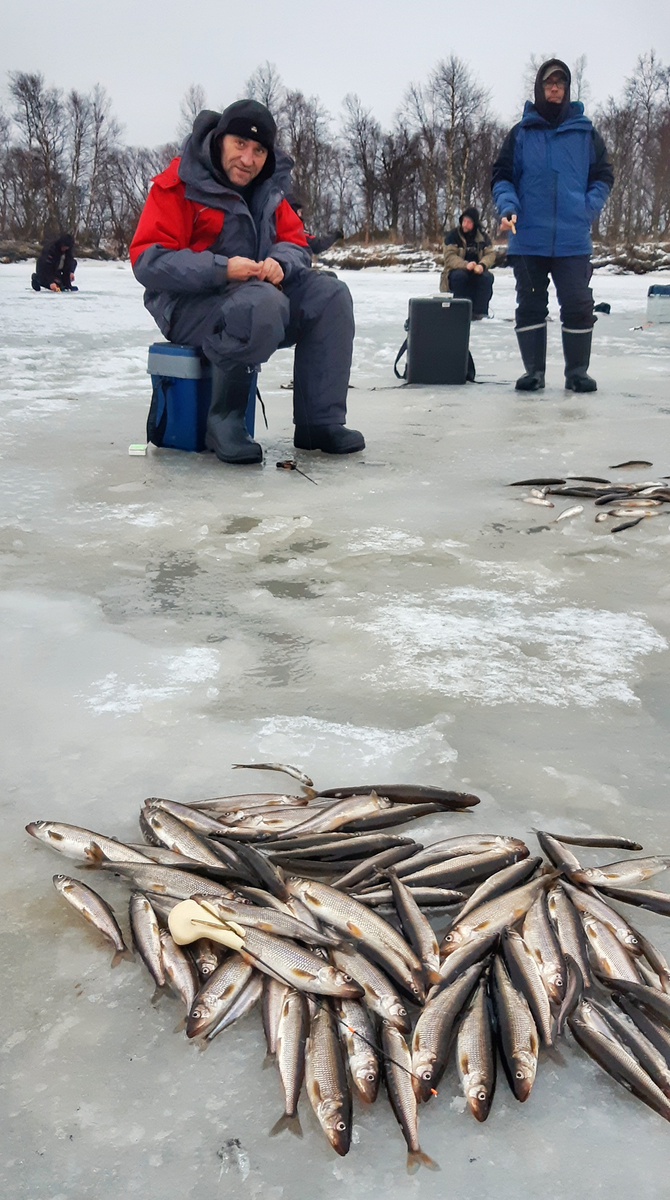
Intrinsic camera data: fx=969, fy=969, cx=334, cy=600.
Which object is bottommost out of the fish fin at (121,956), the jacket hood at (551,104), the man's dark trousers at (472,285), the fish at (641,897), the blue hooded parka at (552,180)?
the fish at (641,897)

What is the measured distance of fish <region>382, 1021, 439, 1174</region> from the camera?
1222mm

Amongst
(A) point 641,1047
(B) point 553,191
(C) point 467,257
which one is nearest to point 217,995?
(A) point 641,1047

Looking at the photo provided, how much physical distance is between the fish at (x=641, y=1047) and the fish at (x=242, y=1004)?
1.64 feet

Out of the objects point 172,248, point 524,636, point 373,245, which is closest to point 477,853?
point 524,636

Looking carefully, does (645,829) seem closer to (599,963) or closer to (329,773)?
(599,963)

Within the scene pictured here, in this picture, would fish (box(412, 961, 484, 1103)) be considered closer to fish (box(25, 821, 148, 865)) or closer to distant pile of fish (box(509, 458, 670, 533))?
fish (box(25, 821, 148, 865))

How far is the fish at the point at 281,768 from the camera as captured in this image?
2.02 metres

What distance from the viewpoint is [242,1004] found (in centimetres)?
145

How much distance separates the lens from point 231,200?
182 inches

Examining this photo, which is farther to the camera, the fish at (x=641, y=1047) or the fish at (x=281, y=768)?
the fish at (x=281, y=768)

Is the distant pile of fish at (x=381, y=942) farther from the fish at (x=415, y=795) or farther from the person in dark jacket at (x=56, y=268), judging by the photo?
the person in dark jacket at (x=56, y=268)

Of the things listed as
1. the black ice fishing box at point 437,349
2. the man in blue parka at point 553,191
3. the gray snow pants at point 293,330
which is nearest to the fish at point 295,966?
the gray snow pants at point 293,330

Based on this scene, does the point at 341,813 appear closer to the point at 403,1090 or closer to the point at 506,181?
the point at 403,1090

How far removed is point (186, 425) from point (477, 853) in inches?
150
